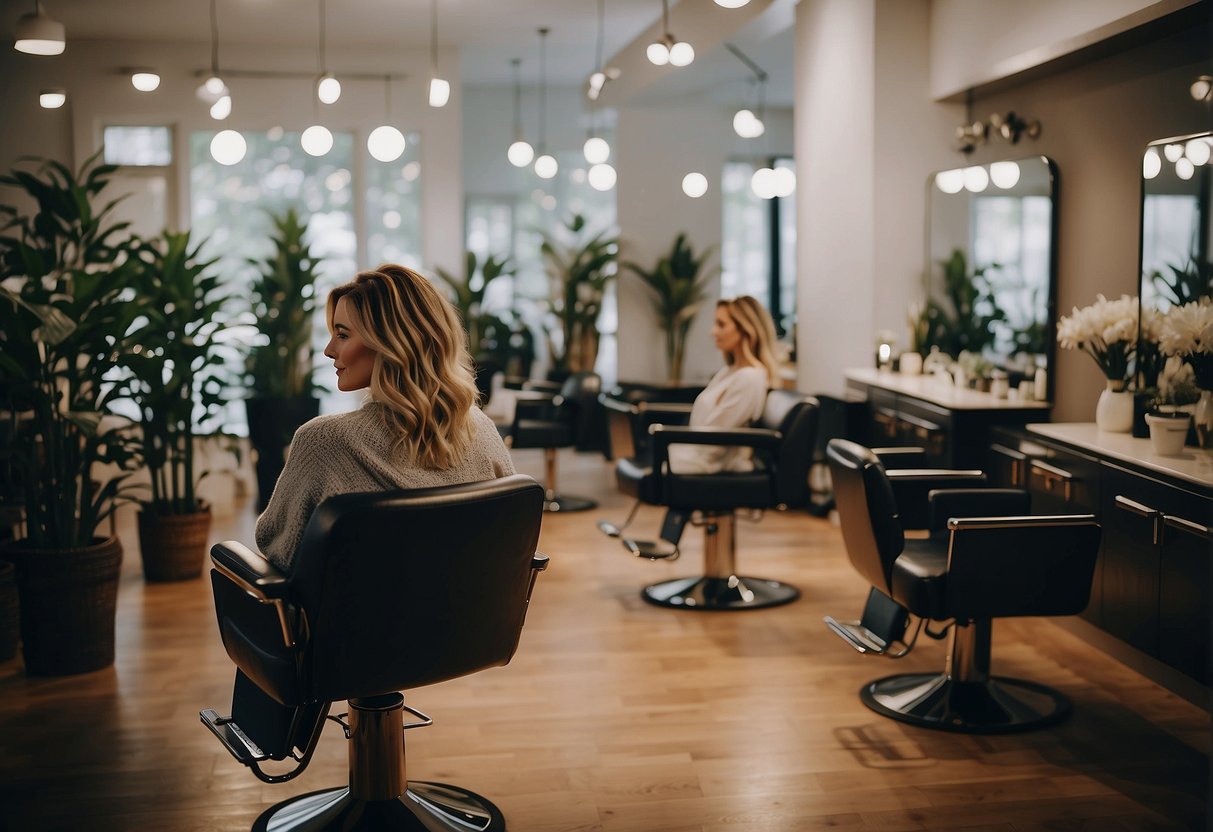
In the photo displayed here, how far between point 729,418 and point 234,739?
265cm

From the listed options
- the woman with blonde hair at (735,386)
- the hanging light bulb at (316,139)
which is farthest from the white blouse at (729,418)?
the hanging light bulb at (316,139)

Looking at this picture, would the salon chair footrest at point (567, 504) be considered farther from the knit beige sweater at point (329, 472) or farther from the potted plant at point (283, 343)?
the knit beige sweater at point (329, 472)

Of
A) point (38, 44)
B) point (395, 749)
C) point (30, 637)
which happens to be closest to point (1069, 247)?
point (395, 749)

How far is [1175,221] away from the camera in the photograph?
158 inches

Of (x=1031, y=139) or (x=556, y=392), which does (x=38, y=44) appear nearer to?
(x=556, y=392)

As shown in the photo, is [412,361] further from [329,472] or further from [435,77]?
[435,77]

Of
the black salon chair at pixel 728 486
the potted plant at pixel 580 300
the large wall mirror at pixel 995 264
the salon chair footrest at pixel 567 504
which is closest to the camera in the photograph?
the black salon chair at pixel 728 486

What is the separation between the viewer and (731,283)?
1033 centimetres

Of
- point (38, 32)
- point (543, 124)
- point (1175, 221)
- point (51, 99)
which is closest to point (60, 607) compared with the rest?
point (38, 32)

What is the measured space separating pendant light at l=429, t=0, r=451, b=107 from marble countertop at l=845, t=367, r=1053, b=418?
2581 millimetres

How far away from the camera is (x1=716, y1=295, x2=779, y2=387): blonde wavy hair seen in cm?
503

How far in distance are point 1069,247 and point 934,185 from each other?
1.08m

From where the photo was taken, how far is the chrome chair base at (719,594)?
4855mm

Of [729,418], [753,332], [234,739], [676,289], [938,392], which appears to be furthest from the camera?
[676,289]
